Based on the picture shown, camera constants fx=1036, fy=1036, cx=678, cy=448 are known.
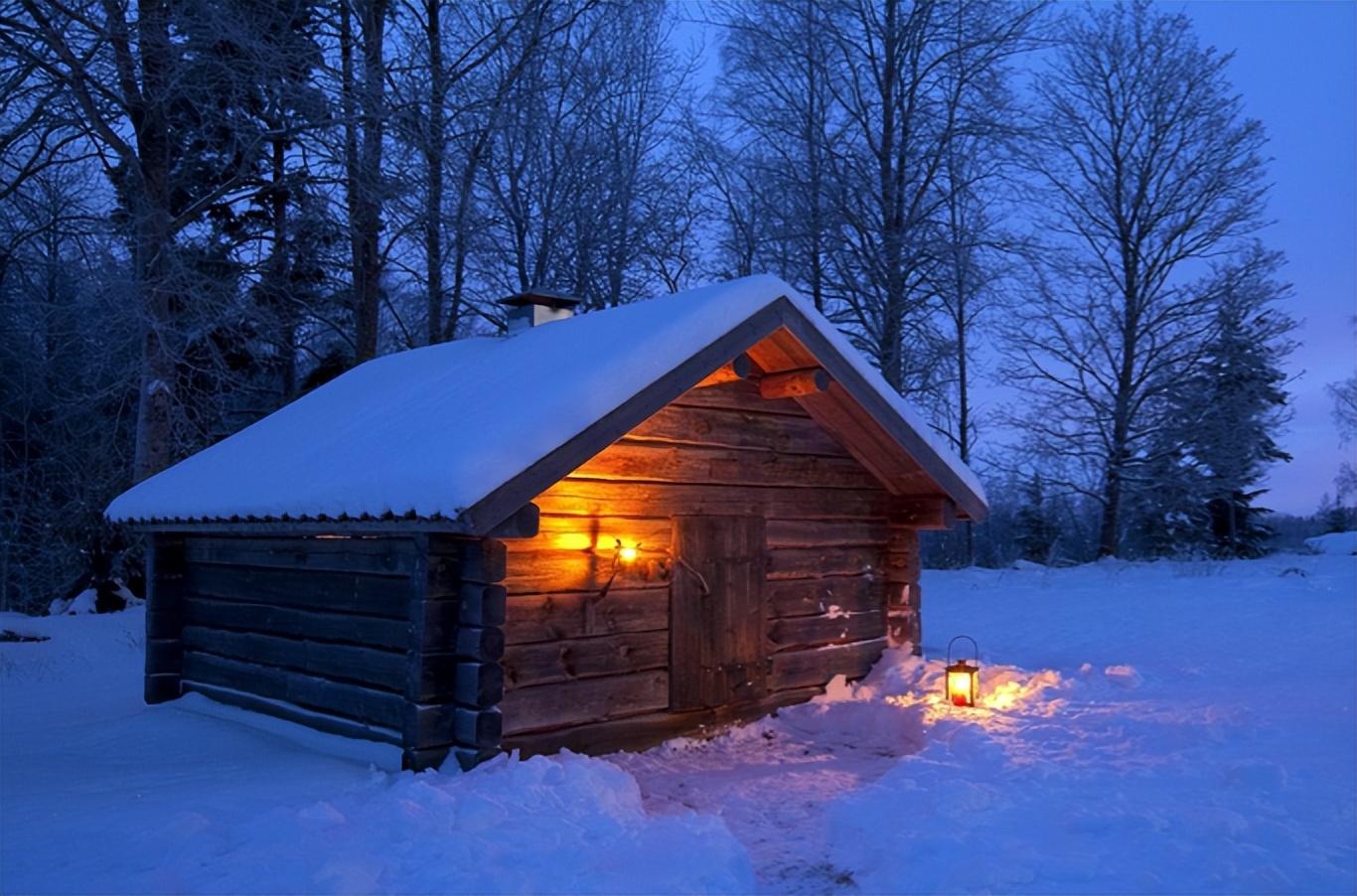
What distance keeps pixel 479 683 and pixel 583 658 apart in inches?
51.0

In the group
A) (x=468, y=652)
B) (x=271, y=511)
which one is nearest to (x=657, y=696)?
(x=468, y=652)

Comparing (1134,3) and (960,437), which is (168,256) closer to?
(960,437)

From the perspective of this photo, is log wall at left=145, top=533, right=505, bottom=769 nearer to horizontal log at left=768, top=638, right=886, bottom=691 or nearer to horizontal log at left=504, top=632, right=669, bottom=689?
horizontal log at left=504, top=632, right=669, bottom=689

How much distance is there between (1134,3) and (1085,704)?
2220 cm

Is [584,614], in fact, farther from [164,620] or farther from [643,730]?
[164,620]

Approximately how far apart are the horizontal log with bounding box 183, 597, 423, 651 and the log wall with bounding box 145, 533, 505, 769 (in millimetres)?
11

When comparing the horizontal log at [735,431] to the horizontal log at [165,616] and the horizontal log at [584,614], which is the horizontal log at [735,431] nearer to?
the horizontal log at [584,614]

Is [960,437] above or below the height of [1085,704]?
above

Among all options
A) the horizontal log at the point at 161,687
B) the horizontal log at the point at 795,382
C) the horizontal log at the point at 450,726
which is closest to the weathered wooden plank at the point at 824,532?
the horizontal log at the point at 795,382

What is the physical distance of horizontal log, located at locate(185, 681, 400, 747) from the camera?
24.6 feet

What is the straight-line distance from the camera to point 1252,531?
30.6 metres

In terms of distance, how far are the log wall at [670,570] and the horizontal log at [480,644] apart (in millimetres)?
490

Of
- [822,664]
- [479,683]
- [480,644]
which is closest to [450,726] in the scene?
[479,683]

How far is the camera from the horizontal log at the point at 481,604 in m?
7.07
